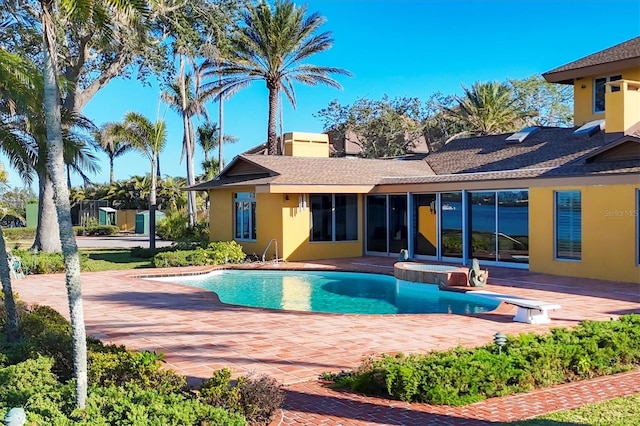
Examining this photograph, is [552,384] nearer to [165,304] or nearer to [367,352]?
[367,352]

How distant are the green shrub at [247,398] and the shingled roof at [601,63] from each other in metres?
19.9

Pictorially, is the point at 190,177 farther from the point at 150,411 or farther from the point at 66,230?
the point at 150,411

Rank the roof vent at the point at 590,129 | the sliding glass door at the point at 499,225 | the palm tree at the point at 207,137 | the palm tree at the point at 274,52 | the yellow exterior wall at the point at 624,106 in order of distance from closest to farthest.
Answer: the sliding glass door at the point at 499,225 < the yellow exterior wall at the point at 624,106 < the roof vent at the point at 590,129 < the palm tree at the point at 274,52 < the palm tree at the point at 207,137

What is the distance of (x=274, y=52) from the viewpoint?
30.2m

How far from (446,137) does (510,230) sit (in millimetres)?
29412

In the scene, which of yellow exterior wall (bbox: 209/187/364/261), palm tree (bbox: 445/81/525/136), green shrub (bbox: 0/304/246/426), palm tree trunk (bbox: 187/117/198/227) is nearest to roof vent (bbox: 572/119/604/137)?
yellow exterior wall (bbox: 209/187/364/261)

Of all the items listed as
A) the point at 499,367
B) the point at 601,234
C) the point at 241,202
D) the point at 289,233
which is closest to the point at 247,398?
the point at 499,367

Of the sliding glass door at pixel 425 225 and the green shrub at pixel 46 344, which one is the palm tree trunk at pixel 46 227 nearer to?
the sliding glass door at pixel 425 225

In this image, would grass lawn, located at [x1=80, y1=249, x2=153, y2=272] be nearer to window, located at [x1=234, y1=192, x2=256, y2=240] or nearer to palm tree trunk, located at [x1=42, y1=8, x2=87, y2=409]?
window, located at [x1=234, y1=192, x2=256, y2=240]

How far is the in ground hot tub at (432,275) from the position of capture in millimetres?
15438

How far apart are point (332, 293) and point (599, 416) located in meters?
10.7

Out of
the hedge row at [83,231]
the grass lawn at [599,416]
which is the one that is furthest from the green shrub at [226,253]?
the hedge row at [83,231]

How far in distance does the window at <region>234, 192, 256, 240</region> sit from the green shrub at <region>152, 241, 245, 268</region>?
1.42m

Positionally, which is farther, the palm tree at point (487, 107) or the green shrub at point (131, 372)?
the palm tree at point (487, 107)
